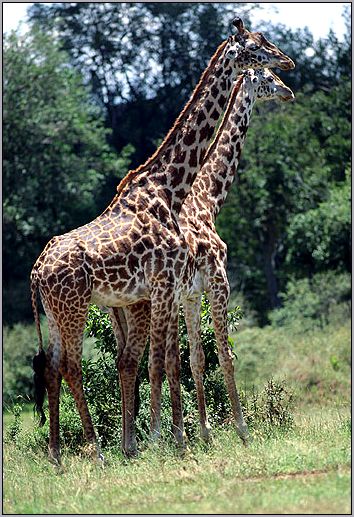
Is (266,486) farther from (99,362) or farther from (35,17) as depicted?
(35,17)

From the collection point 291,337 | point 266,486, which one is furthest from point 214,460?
point 291,337

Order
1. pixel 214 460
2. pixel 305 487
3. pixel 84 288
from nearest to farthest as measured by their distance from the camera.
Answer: pixel 305 487
pixel 214 460
pixel 84 288

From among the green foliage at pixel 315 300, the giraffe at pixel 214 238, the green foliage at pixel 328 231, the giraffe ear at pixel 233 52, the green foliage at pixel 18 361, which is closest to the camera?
the giraffe at pixel 214 238

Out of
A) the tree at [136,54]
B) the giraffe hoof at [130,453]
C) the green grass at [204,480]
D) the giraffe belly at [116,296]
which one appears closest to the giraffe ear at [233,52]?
the giraffe belly at [116,296]

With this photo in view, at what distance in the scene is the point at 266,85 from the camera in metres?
12.0

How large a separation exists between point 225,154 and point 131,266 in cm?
235

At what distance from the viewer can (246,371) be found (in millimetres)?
19469

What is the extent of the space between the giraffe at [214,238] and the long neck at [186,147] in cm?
45

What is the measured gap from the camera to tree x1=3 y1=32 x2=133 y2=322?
1369 inches

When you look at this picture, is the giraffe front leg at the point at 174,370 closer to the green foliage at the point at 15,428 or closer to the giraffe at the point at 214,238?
the giraffe at the point at 214,238

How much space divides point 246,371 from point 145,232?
375 inches

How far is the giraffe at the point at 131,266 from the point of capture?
9914 mm

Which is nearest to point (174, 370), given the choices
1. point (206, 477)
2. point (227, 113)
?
point (206, 477)

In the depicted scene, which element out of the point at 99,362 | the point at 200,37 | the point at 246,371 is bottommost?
the point at 246,371
